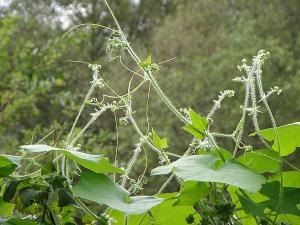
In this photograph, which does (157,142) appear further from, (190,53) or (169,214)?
(190,53)

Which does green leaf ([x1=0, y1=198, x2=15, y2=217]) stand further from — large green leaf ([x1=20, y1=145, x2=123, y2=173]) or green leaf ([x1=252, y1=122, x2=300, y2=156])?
green leaf ([x1=252, y1=122, x2=300, y2=156])

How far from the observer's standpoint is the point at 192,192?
1.25ft

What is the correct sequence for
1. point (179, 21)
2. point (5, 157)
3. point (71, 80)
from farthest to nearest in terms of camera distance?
point (179, 21), point (71, 80), point (5, 157)

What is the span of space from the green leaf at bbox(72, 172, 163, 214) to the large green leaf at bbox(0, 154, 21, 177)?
51 millimetres

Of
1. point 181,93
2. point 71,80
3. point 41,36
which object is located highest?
point 41,36

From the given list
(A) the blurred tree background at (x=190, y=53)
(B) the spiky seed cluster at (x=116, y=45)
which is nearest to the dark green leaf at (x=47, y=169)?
(B) the spiky seed cluster at (x=116, y=45)

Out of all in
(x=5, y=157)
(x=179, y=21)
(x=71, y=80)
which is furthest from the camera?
(x=179, y=21)

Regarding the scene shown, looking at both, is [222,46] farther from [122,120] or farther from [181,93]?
[122,120]

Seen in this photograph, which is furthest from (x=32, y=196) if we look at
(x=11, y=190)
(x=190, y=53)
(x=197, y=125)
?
(x=190, y=53)

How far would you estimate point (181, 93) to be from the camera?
5.92 metres

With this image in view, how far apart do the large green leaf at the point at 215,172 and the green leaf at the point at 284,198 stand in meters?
0.04

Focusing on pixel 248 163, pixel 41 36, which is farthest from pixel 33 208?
pixel 41 36

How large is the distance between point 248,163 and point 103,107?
13 centimetres

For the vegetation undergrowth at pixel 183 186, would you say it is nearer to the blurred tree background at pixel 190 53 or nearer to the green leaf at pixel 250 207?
the green leaf at pixel 250 207
